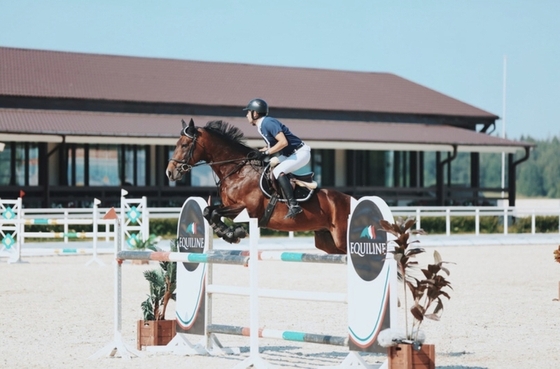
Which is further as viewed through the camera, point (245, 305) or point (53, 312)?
point (245, 305)

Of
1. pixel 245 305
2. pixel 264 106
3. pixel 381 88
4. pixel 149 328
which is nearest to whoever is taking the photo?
pixel 149 328

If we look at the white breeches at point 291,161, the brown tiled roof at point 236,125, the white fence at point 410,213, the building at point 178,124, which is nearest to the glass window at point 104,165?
the building at point 178,124

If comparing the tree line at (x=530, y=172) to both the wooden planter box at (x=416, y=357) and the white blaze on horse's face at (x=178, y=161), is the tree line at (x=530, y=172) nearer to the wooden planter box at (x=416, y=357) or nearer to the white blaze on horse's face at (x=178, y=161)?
the white blaze on horse's face at (x=178, y=161)

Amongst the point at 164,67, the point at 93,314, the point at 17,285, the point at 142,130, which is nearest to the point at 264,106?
the point at 93,314

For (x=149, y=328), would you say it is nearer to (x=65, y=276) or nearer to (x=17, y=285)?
(x=17, y=285)

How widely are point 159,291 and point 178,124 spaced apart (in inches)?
862

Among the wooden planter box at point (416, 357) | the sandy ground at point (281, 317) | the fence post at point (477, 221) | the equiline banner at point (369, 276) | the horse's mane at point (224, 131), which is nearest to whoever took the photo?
the wooden planter box at point (416, 357)

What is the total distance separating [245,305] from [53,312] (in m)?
2.35

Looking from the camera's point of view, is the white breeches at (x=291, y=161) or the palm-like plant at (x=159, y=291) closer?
the palm-like plant at (x=159, y=291)

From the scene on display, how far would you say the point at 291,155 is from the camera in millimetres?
10484

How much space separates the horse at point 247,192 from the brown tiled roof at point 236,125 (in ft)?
58.5

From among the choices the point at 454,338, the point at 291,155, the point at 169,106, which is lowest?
the point at 454,338

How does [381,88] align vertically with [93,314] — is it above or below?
above

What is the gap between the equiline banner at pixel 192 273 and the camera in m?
8.91
